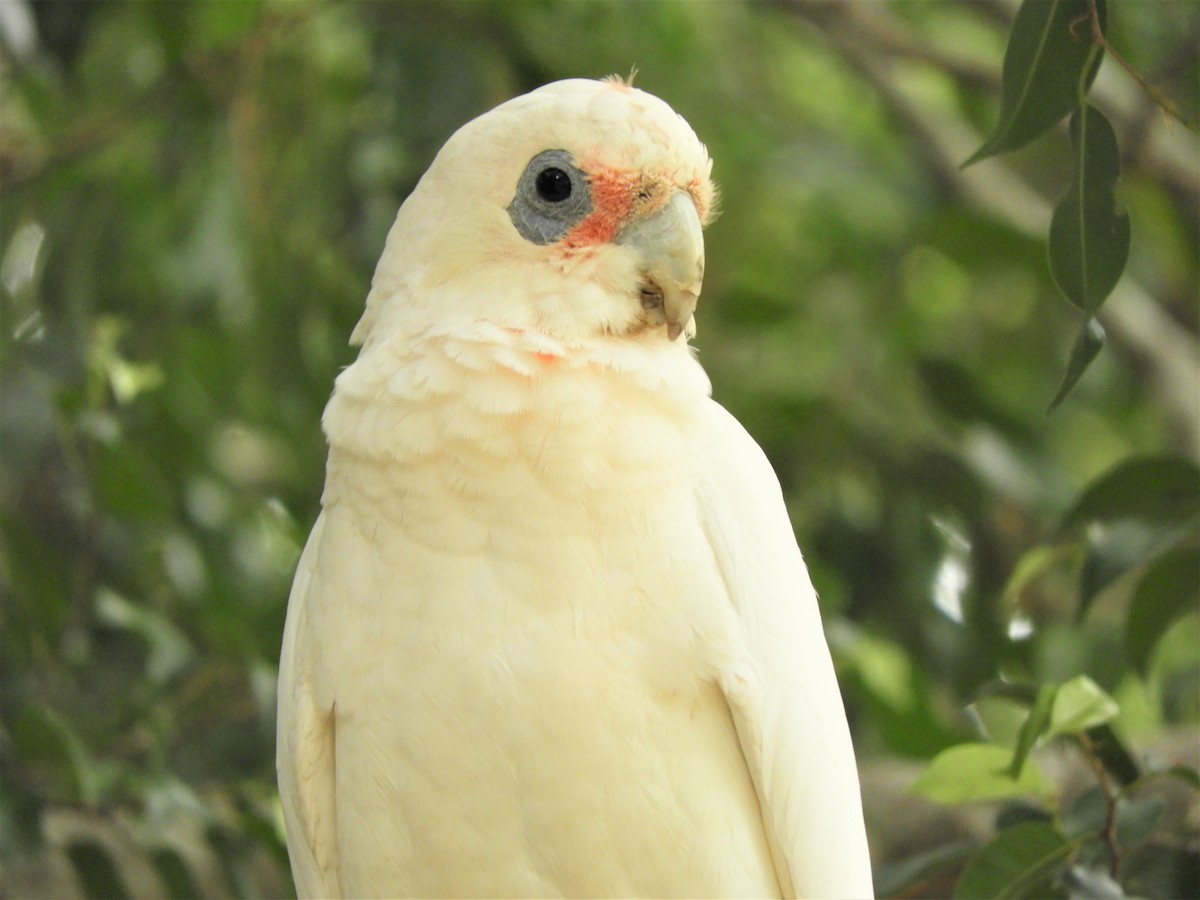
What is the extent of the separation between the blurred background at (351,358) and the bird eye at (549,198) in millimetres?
770

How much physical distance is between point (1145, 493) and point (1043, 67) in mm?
661

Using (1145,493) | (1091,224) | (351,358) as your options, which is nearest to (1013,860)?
(1145,493)

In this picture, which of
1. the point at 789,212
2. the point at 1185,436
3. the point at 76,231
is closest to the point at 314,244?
the point at 76,231

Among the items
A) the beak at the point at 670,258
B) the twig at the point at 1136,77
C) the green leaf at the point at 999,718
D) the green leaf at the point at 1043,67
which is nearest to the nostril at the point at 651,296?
the beak at the point at 670,258

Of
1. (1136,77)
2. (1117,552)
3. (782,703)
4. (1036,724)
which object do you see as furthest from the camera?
(1117,552)

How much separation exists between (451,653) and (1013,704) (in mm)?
794

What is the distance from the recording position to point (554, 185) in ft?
4.25

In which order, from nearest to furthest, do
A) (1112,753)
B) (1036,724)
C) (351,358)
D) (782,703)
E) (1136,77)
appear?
(1136,77) < (782,703) < (1036,724) < (1112,753) < (351,358)

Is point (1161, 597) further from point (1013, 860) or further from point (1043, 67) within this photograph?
point (1043, 67)

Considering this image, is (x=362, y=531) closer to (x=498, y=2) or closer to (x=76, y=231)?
(x=76, y=231)

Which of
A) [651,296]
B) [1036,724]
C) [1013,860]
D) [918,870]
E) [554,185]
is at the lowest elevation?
[918,870]

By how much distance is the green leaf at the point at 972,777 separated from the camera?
1.38 metres

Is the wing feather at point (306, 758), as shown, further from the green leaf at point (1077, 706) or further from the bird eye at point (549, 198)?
the green leaf at point (1077, 706)

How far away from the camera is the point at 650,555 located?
46.9 inches
